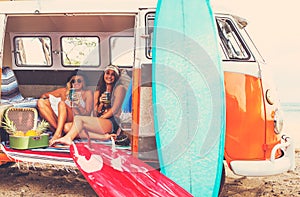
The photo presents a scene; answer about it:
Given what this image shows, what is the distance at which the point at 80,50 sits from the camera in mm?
6012

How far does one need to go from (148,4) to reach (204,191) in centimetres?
207

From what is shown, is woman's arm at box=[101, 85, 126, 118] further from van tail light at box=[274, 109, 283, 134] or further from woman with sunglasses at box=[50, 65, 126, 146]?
van tail light at box=[274, 109, 283, 134]

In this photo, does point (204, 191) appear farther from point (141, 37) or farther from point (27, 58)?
point (27, 58)

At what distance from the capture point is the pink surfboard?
3826 mm

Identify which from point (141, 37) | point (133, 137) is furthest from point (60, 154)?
point (141, 37)

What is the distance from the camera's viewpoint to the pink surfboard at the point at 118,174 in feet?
12.6

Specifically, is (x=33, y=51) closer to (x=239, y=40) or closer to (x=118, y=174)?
(x=118, y=174)

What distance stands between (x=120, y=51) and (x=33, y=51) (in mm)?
Answer: 1415

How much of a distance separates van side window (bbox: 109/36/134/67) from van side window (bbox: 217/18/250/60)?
6.15ft

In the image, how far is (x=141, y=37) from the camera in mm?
4109

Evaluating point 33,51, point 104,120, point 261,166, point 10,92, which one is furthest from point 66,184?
point 261,166

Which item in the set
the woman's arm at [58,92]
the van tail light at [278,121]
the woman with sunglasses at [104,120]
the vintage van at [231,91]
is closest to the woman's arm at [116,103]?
the woman with sunglasses at [104,120]

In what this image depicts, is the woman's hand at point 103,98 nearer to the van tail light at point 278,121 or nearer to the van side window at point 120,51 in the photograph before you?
the van side window at point 120,51

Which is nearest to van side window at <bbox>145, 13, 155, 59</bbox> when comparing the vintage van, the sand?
the vintage van
